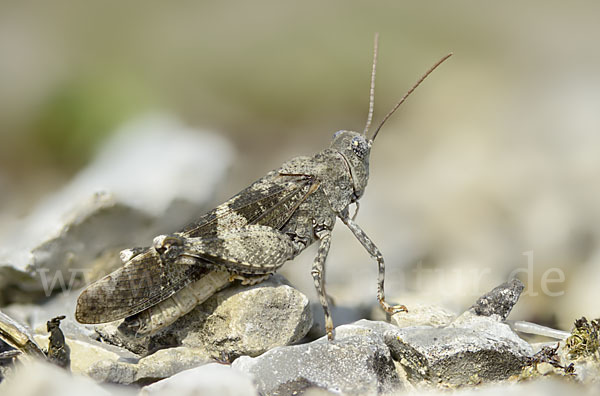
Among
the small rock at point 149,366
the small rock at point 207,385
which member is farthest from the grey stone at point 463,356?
the small rock at point 149,366

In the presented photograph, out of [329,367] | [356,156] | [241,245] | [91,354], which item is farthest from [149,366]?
[356,156]

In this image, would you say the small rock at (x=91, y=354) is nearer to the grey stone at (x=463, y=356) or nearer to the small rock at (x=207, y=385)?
the small rock at (x=207, y=385)

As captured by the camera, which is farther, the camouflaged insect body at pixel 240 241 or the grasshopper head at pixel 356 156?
the grasshopper head at pixel 356 156

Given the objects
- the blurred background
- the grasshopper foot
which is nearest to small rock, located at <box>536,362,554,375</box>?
the grasshopper foot

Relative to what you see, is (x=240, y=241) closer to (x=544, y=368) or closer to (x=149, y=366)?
(x=149, y=366)

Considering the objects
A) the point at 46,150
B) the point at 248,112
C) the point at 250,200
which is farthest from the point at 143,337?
the point at 248,112

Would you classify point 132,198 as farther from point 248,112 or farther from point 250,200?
point 248,112
